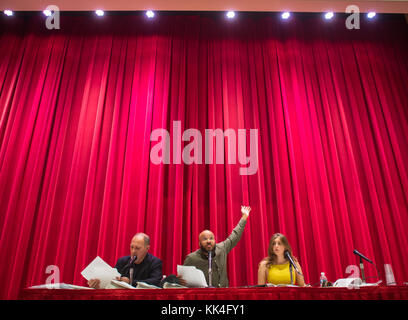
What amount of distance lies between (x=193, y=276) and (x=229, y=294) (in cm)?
41

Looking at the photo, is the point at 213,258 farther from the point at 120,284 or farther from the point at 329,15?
the point at 329,15

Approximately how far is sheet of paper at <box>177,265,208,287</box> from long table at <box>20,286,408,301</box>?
0.32 m

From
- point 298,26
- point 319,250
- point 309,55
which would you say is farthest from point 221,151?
point 298,26

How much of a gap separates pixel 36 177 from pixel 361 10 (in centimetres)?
543

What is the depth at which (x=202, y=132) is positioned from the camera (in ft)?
14.9

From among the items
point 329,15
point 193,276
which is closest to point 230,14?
point 329,15

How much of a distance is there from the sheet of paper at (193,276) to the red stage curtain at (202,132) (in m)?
2.08

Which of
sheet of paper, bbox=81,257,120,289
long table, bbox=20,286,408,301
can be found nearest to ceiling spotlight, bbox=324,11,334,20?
long table, bbox=20,286,408,301

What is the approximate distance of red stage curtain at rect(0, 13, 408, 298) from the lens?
3920 mm

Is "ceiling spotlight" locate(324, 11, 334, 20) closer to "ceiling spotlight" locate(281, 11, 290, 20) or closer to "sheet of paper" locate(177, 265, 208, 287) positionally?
"ceiling spotlight" locate(281, 11, 290, 20)

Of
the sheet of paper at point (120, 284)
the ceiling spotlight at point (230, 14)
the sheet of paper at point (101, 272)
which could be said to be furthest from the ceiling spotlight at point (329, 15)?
the sheet of paper at point (120, 284)

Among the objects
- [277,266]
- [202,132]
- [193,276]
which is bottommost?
[193,276]

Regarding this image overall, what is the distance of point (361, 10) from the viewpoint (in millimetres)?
4906

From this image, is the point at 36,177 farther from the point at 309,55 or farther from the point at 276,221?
the point at 309,55
